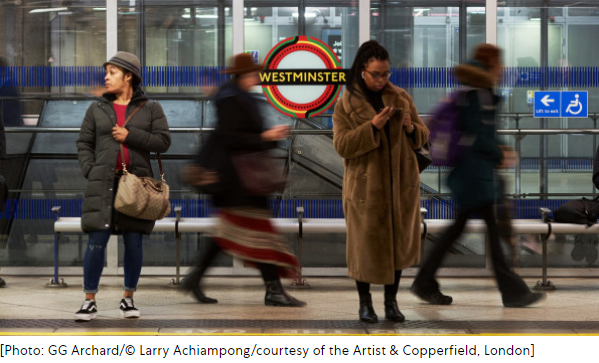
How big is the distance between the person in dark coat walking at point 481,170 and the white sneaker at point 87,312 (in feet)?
6.95

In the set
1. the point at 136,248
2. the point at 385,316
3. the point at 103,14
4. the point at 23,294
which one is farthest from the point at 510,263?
the point at 103,14

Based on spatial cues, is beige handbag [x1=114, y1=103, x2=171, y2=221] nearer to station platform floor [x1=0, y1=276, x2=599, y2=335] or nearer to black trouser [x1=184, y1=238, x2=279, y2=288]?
black trouser [x1=184, y1=238, x2=279, y2=288]

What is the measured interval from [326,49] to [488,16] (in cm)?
148

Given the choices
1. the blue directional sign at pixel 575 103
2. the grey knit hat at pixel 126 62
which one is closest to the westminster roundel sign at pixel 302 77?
the blue directional sign at pixel 575 103

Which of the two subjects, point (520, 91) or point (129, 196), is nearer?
point (129, 196)

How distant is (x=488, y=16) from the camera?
320 inches

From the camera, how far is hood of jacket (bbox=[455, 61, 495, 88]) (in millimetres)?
5934

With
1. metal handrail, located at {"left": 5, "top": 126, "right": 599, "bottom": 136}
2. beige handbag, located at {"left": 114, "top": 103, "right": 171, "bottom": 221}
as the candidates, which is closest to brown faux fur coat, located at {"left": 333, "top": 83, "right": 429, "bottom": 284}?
beige handbag, located at {"left": 114, "top": 103, "right": 171, "bottom": 221}

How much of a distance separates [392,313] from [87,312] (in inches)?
73.4

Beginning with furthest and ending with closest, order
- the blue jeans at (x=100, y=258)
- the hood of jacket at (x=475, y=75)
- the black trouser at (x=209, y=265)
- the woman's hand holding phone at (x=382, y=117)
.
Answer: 1. the hood of jacket at (x=475, y=75)
2. the blue jeans at (x=100, y=258)
3. the black trouser at (x=209, y=265)
4. the woman's hand holding phone at (x=382, y=117)

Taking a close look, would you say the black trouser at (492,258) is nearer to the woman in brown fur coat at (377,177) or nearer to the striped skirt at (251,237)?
the woman in brown fur coat at (377,177)

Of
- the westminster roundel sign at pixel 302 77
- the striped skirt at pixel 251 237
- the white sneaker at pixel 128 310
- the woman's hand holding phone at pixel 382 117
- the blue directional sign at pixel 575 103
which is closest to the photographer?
the woman's hand holding phone at pixel 382 117

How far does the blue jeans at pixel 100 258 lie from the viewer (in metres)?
5.69
